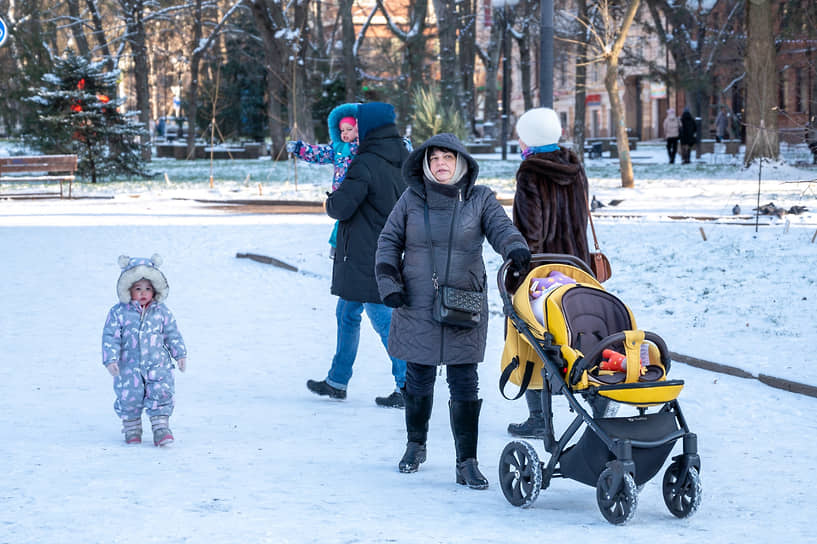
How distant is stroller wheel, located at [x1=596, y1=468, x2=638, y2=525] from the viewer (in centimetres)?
459

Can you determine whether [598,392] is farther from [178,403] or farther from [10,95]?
[10,95]

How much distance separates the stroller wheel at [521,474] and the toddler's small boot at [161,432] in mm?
1856

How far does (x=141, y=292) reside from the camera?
20.2 feet

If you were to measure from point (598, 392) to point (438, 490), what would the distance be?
40.4 inches

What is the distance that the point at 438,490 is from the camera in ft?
17.6

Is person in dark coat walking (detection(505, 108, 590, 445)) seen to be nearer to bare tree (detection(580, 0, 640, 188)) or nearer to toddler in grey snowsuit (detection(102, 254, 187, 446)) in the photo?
toddler in grey snowsuit (detection(102, 254, 187, 446))

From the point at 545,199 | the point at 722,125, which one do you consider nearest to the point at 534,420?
the point at 545,199

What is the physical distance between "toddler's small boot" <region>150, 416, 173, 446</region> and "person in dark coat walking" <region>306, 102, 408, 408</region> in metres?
1.41

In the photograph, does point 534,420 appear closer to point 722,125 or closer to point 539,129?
point 539,129

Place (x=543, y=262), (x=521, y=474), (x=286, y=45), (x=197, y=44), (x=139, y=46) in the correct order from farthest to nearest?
1. (x=197, y=44)
2. (x=139, y=46)
3. (x=286, y=45)
4. (x=543, y=262)
5. (x=521, y=474)

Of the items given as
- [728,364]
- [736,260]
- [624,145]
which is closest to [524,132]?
[728,364]

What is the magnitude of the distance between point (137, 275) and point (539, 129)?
7.24ft

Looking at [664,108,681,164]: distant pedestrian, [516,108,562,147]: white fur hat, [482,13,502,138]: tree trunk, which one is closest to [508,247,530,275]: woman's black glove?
[516,108,562,147]: white fur hat

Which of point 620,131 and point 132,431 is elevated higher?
point 620,131
